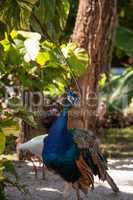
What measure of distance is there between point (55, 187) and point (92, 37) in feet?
8.13

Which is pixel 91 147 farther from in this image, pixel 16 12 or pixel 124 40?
pixel 124 40

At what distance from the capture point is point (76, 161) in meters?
5.98

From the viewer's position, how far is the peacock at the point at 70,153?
596cm

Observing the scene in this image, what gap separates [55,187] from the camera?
7230 mm

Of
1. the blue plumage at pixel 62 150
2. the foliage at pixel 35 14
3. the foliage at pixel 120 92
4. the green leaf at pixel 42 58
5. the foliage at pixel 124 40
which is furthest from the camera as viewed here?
the foliage at pixel 120 92

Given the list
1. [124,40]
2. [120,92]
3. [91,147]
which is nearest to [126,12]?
[120,92]

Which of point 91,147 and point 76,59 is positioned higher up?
point 76,59

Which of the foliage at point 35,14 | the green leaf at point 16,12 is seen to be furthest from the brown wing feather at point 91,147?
the green leaf at point 16,12

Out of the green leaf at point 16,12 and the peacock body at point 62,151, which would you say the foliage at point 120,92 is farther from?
the green leaf at point 16,12

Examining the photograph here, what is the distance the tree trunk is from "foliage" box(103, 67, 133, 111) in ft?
9.11

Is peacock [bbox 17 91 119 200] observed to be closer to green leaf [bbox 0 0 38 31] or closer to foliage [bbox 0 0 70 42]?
foliage [bbox 0 0 70 42]

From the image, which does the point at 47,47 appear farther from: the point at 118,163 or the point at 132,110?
the point at 132,110

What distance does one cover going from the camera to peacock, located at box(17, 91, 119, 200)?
19.6 ft

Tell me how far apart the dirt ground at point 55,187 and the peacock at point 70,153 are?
2.06ft
